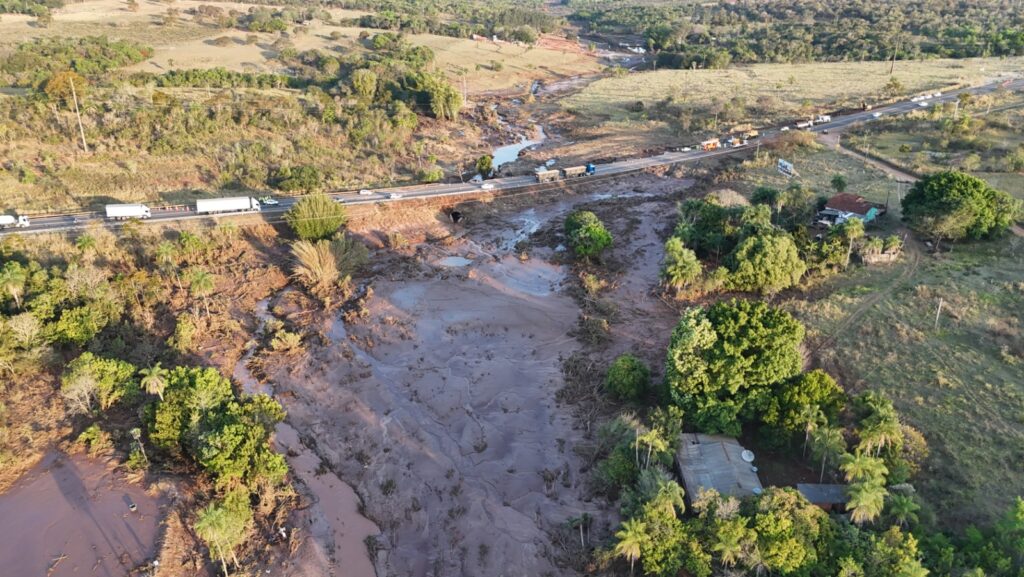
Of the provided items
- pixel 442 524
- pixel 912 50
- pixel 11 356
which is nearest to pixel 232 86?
pixel 11 356

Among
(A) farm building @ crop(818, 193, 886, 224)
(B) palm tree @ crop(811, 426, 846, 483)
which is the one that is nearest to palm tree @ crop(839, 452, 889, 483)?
(B) palm tree @ crop(811, 426, 846, 483)

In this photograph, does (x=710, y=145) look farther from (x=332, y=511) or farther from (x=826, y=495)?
(x=332, y=511)

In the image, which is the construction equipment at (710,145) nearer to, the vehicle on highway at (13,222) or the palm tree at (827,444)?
the palm tree at (827,444)

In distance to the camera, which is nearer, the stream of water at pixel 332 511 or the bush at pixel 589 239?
the stream of water at pixel 332 511

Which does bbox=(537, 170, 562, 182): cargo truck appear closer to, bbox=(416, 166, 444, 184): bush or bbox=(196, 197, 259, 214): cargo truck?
bbox=(416, 166, 444, 184): bush

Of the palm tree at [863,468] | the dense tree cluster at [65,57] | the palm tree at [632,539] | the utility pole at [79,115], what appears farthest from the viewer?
the dense tree cluster at [65,57]

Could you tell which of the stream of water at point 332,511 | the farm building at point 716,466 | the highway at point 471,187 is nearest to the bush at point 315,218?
the highway at point 471,187

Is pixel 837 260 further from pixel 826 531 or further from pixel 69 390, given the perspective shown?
pixel 69 390
